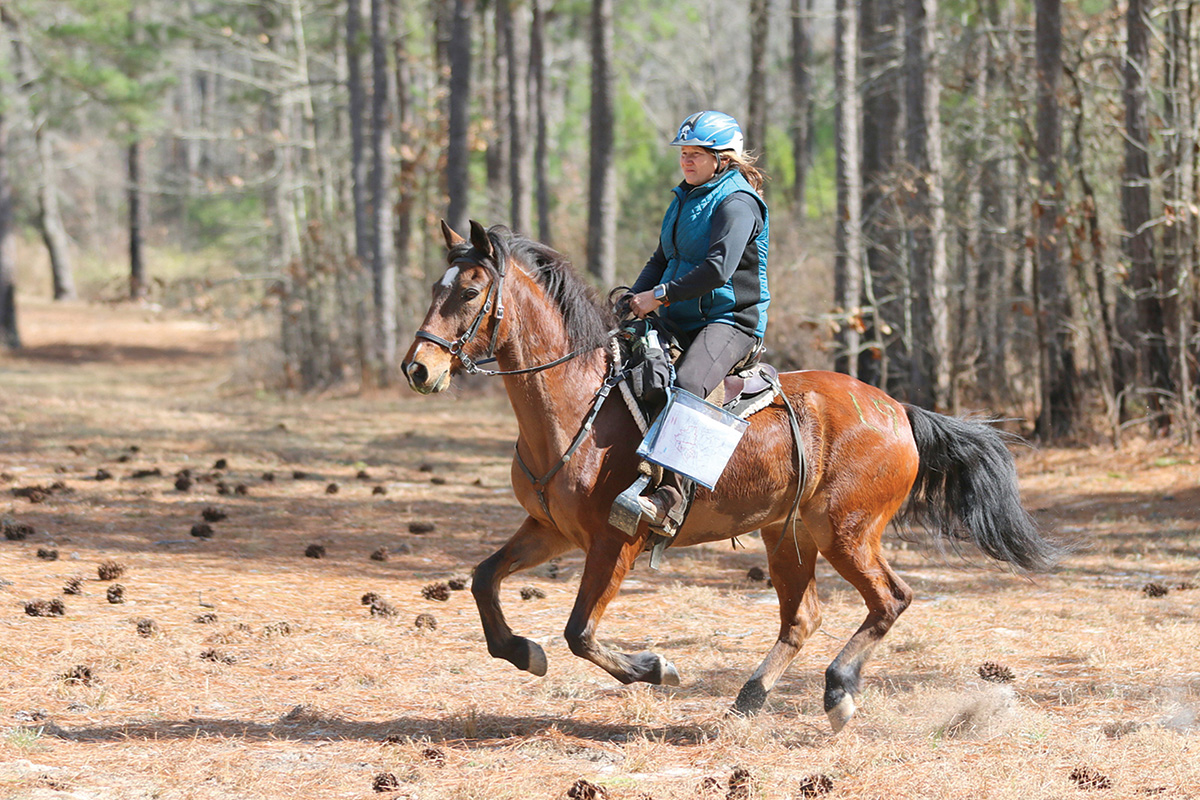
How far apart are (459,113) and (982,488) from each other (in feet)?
58.2

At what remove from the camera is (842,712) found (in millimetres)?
5441

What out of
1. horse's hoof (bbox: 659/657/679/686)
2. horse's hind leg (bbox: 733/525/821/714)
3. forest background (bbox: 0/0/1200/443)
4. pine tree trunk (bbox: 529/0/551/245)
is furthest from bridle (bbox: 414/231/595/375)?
pine tree trunk (bbox: 529/0/551/245)

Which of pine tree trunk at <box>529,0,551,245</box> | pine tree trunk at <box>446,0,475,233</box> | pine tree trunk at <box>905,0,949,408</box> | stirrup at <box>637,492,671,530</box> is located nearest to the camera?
stirrup at <box>637,492,671,530</box>

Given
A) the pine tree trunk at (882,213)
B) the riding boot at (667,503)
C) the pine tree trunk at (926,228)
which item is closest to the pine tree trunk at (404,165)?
the pine tree trunk at (882,213)

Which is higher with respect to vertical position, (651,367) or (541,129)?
(541,129)

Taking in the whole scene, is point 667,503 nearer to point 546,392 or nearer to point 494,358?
point 546,392

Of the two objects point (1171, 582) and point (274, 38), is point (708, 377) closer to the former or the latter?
point (1171, 582)

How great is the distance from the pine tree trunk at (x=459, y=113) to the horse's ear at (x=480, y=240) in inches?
658

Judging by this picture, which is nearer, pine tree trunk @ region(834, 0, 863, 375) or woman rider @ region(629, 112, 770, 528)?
woman rider @ region(629, 112, 770, 528)

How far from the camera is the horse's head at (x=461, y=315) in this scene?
16.8 feet

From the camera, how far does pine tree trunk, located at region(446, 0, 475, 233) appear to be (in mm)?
22094

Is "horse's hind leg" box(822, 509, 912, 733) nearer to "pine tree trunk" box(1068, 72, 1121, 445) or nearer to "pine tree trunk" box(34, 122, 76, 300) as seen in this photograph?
"pine tree trunk" box(1068, 72, 1121, 445)

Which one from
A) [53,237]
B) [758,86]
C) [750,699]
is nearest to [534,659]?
[750,699]

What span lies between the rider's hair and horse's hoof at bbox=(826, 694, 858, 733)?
8.02 ft
